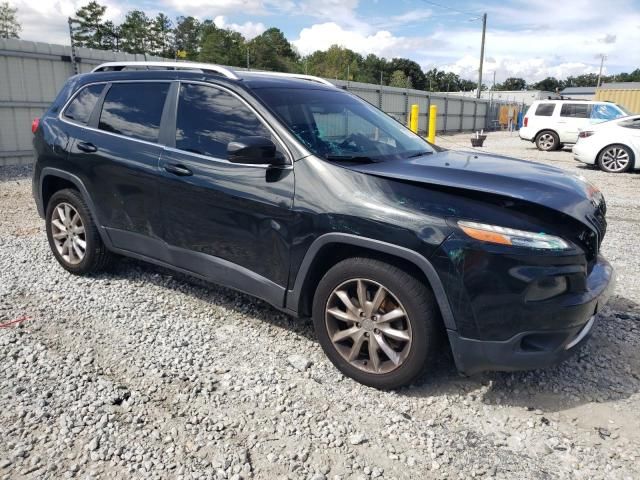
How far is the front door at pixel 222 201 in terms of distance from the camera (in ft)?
10.3

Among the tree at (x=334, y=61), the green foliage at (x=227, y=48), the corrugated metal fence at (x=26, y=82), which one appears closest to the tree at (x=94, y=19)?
the green foliage at (x=227, y=48)

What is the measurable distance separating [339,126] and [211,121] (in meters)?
0.89

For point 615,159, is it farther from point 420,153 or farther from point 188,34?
point 188,34

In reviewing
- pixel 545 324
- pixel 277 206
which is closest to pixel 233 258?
pixel 277 206

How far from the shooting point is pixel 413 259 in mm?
2645

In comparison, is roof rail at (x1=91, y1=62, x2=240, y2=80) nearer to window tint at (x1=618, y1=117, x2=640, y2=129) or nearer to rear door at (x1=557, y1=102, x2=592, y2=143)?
window tint at (x1=618, y1=117, x2=640, y2=129)

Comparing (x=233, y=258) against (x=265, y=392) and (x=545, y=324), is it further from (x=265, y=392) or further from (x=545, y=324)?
(x=545, y=324)

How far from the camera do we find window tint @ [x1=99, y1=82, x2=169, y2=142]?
3812 mm

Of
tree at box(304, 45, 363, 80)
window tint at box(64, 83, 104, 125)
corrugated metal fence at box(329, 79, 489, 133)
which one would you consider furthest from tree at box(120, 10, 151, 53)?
window tint at box(64, 83, 104, 125)

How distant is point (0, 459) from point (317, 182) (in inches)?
82.7

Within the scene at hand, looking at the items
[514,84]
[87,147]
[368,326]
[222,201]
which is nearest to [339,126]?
[222,201]

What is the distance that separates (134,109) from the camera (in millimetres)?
3969

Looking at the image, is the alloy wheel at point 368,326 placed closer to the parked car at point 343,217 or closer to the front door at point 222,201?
the parked car at point 343,217

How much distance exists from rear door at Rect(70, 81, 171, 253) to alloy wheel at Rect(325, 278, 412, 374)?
1619mm
